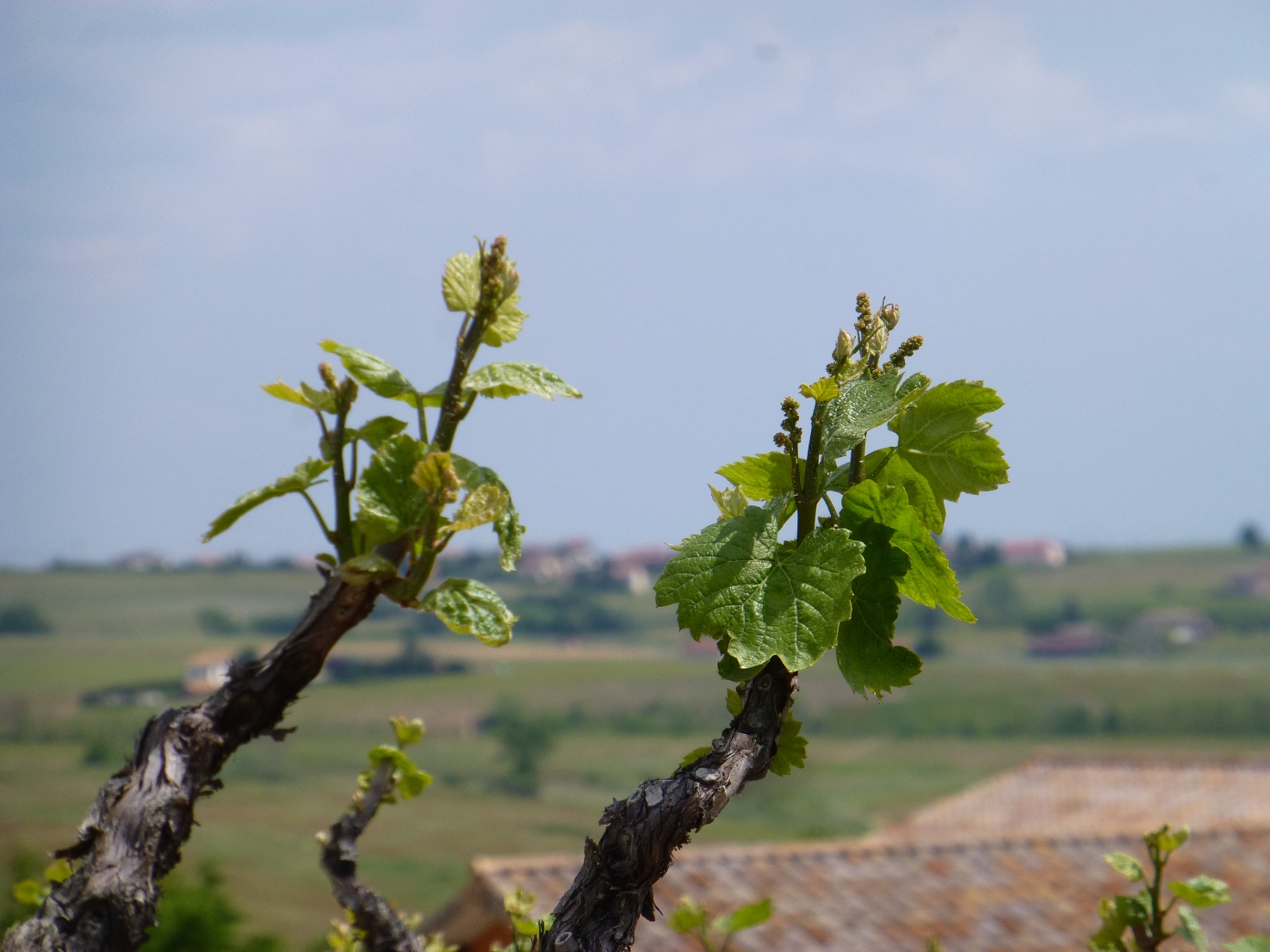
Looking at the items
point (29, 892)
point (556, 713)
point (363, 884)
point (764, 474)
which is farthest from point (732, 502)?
point (556, 713)

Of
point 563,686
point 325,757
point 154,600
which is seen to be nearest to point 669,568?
point 325,757

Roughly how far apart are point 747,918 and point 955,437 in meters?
0.79

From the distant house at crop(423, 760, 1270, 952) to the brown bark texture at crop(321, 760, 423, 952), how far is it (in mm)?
4551

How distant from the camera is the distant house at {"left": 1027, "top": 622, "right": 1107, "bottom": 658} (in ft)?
121

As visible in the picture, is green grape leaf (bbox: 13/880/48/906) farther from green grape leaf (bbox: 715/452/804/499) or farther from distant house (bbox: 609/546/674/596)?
distant house (bbox: 609/546/674/596)

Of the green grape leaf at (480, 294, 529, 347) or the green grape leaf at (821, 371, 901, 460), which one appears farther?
the green grape leaf at (480, 294, 529, 347)

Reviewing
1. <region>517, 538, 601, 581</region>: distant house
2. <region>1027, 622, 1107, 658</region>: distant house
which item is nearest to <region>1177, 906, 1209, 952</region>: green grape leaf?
<region>517, 538, 601, 581</region>: distant house

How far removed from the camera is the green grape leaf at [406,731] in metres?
1.31

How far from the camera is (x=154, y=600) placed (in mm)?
26562

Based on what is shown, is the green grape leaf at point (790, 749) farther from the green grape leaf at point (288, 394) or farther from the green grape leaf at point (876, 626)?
the green grape leaf at point (288, 394)

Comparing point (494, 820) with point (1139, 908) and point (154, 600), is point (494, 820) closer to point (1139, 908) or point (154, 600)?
point (154, 600)

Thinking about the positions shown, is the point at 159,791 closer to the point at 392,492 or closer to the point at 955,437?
the point at 392,492

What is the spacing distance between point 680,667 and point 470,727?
5902 mm

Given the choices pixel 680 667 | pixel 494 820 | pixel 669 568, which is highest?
pixel 669 568
